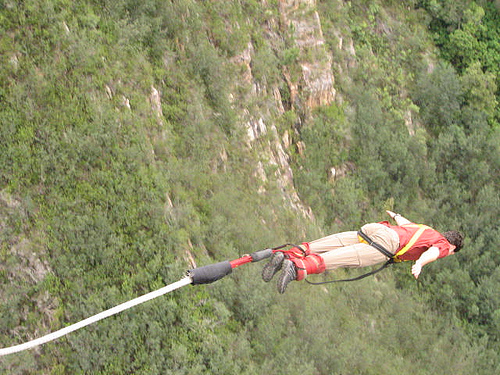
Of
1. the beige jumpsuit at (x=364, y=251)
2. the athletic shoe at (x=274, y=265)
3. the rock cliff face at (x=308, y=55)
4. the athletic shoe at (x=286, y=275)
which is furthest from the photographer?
the rock cliff face at (x=308, y=55)

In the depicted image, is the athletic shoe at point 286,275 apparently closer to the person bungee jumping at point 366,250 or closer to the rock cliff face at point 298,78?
the person bungee jumping at point 366,250

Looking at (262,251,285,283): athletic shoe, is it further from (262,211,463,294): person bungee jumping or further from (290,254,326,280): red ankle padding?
(290,254,326,280): red ankle padding

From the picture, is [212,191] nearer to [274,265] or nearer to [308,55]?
[274,265]

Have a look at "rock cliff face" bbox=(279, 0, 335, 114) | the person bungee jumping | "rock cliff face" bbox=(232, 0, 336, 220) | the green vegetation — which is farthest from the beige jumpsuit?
"rock cliff face" bbox=(279, 0, 335, 114)

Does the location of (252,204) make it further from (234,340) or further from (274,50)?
(274,50)

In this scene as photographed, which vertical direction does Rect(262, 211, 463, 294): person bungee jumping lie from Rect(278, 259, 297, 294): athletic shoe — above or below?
below

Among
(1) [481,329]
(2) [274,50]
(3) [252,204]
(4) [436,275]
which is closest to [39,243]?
(3) [252,204]

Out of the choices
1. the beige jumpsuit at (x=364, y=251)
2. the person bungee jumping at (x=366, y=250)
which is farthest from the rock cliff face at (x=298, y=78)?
the beige jumpsuit at (x=364, y=251)
